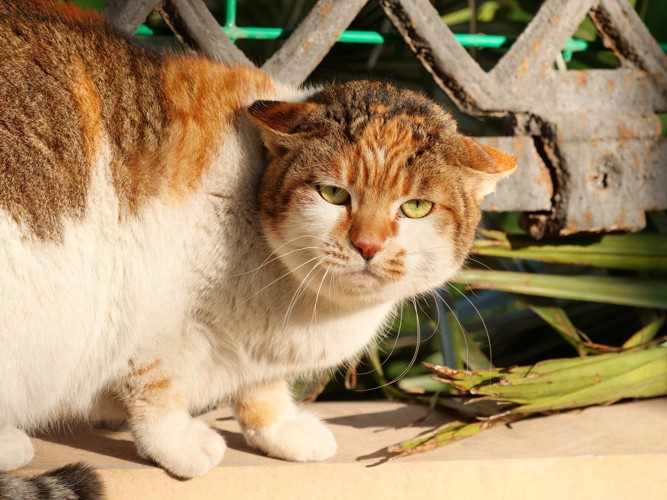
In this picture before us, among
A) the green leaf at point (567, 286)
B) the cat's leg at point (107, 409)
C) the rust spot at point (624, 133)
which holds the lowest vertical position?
the cat's leg at point (107, 409)

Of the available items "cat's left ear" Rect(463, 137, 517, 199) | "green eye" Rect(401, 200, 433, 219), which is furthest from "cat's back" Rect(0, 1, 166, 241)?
"cat's left ear" Rect(463, 137, 517, 199)

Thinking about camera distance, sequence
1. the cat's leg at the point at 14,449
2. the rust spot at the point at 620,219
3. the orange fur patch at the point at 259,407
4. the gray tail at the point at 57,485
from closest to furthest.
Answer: the gray tail at the point at 57,485 < the cat's leg at the point at 14,449 < the orange fur patch at the point at 259,407 < the rust spot at the point at 620,219

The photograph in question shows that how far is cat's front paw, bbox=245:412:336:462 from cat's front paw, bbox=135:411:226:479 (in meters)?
0.15

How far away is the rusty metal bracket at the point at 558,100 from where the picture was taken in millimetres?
2273

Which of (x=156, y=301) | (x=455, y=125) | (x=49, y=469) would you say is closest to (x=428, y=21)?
(x=455, y=125)

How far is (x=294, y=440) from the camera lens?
6.53 ft

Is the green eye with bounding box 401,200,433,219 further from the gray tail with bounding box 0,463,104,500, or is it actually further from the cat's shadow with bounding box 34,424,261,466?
the gray tail with bounding box 0,463,104,500

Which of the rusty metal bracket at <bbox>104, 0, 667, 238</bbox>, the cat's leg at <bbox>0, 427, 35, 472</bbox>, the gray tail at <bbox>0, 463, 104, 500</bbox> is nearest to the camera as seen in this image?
the gray tail at <bbox>0, 463, 104, 500</bbox>

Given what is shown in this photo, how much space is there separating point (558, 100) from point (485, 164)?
76 centimetres

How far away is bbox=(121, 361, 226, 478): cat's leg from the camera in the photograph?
183 cm

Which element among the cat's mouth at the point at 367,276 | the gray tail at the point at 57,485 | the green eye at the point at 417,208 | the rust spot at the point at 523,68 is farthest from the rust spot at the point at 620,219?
the gray tail at the point at 57,485

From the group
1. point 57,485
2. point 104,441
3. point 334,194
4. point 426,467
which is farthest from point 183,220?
point 426,467

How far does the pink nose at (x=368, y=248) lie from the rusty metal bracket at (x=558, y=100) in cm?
78

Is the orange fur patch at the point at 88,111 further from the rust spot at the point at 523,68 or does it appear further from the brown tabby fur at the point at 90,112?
the rust spot at the point at 523,68
